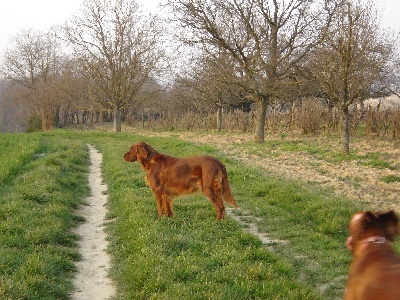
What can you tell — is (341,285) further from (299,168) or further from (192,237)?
(299,168)

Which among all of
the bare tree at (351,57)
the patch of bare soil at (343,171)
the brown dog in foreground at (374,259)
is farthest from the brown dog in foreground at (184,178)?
the bare tree at (351,57)

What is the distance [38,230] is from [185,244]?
255 cm

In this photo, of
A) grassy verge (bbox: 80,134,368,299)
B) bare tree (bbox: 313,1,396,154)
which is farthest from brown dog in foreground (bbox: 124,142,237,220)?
bare tree (bbox: 313,1,396,154)

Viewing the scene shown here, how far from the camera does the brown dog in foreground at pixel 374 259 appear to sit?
1951 mm

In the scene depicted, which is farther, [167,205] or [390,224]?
[167,205]

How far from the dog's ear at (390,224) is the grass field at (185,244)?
253 centimetres

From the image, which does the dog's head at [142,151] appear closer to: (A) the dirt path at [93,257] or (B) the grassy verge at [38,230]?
(A) the dirt path at [93,257]

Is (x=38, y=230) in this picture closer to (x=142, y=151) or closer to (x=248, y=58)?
(x=142, y=151)

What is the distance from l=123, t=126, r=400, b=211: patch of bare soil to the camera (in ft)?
32.7

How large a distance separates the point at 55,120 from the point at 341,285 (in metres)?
52.6

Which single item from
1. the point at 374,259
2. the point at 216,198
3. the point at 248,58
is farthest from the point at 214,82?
the point at 374,259

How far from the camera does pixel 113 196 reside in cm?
1012

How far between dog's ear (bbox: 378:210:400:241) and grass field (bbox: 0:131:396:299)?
253 centimetres

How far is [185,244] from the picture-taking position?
623 cm
